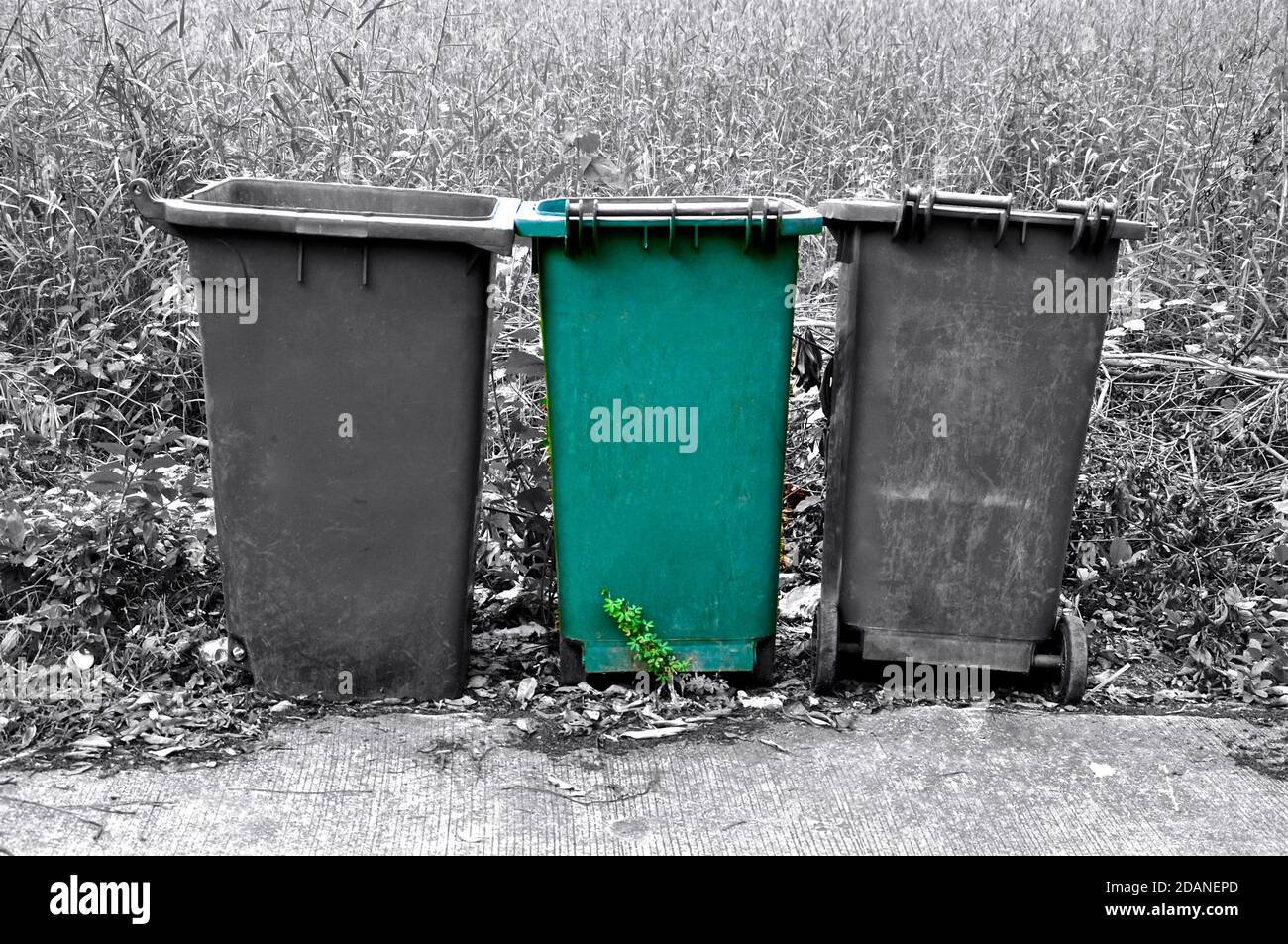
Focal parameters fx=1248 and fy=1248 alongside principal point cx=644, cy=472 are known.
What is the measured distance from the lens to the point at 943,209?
9.84ft

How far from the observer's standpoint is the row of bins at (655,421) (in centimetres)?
296

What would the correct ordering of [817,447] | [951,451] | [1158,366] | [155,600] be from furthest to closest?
[1158,366] → [817,447] → [155,600] → [951,451]

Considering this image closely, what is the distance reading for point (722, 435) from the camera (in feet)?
10.3

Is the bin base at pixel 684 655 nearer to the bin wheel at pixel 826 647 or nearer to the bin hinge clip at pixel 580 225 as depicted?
the bin wheel at pixel 826 647

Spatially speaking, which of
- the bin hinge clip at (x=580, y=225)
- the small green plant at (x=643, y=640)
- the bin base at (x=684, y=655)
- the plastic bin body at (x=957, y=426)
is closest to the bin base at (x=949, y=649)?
the plastic bin body at (x=957, y=426)

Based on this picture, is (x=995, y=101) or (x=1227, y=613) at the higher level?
(x=995, y=101)

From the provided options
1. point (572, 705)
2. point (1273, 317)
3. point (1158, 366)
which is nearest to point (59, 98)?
point (572, 705)

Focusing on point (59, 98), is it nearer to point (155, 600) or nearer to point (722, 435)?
point (155, 600)

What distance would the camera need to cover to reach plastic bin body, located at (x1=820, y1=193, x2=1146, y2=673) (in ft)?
9.98

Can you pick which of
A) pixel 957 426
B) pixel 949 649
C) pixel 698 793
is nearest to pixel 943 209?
pixel 957 426

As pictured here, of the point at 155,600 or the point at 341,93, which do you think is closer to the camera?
the point at 155,600

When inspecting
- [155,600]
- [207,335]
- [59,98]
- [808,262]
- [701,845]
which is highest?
[59,98]

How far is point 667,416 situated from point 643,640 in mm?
614

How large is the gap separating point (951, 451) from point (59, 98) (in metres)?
4.34
